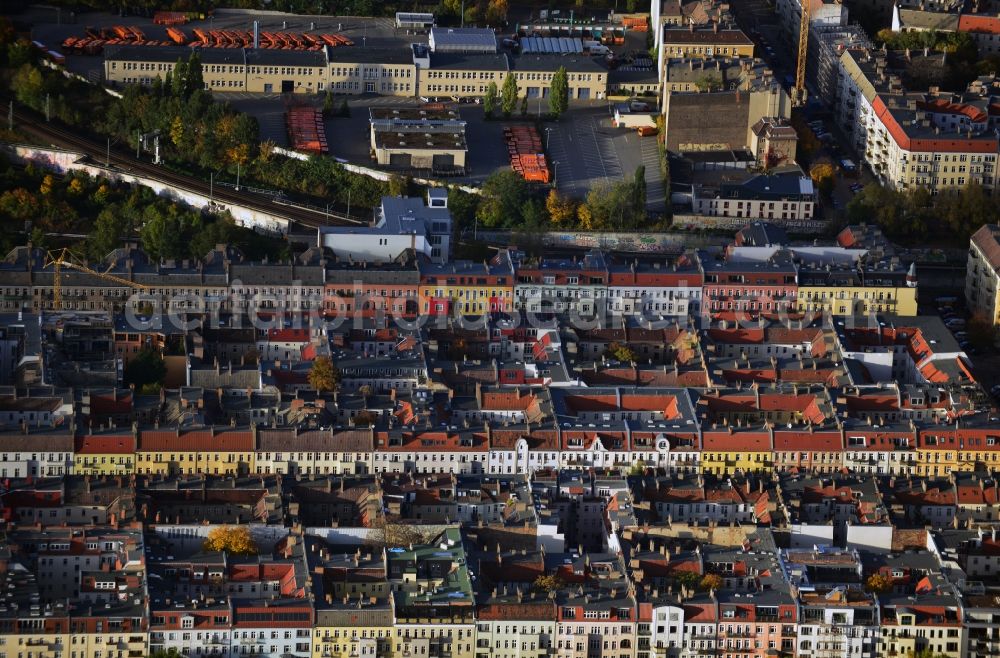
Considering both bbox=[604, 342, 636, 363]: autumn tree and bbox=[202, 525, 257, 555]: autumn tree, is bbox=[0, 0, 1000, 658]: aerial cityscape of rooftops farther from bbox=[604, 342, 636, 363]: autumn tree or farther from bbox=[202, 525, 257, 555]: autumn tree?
bbox=[604, 342, 636, 363]: autumn tree

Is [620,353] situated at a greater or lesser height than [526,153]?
lesser

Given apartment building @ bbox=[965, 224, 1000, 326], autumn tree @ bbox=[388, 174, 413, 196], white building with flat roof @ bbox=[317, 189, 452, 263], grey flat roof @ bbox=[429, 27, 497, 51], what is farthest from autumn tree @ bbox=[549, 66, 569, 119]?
apartment building @ bbox=[965, 224, 1000, 326]

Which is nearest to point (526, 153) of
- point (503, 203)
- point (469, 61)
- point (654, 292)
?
point (503, 203)

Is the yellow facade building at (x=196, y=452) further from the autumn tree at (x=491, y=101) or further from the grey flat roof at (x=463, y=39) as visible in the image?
the grey flat roof at (x=463, y=39)

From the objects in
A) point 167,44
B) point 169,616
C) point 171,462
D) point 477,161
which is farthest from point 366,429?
point 167,44

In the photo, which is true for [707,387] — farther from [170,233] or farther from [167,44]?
[167,44]

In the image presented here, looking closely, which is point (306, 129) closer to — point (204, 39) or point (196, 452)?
point (204, 39)
